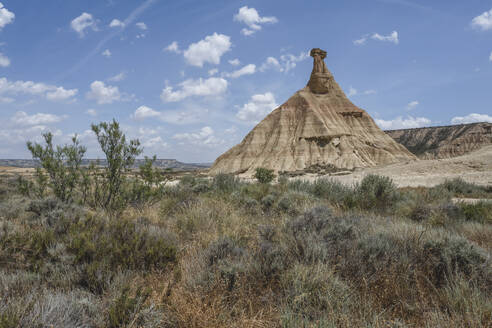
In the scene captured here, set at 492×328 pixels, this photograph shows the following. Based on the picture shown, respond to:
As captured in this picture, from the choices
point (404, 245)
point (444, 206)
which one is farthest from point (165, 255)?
point (444, 206)

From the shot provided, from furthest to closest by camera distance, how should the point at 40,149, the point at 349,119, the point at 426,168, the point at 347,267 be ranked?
the point at 349,119 → the point at 426,168 → the point at 40,149 → the point at 347,267

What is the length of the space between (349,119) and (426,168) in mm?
24144

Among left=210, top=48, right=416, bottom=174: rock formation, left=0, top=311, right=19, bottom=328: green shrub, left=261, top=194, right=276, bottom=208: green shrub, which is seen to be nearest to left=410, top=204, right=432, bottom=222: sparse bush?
left=261, top=194, right=276, bottom=208: green shrub

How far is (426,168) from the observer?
25.1 meters

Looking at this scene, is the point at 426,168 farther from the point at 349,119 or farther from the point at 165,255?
the point at 165,255

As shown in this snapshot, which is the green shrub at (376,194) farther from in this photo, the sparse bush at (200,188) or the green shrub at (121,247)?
the green shrub at (121,247)

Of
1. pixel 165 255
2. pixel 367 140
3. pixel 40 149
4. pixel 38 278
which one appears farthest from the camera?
pixel 367 140

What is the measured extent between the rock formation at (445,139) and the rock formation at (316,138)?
1724cm

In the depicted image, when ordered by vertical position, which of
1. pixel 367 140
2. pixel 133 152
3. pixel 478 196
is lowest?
pixel 478 196

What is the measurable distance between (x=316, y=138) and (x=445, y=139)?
205 feet

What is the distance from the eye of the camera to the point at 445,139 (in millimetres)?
80312

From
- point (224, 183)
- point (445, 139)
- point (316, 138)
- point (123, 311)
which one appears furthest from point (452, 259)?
point (445, 139)

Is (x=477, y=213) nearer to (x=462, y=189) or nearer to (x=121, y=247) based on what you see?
(x=121, y=247)

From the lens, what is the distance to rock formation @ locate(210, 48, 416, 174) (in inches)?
1581
